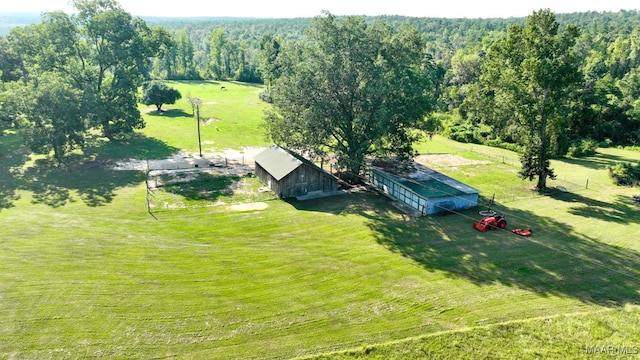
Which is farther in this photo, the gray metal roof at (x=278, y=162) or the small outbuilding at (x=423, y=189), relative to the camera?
the gray metal roof at (x=278, y=162)

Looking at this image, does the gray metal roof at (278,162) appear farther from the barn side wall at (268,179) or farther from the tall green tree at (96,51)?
the tall green tree at (96,51)

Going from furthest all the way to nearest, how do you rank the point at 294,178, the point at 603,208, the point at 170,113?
the point at 170,113, the point at 294,178, the point at 603,208

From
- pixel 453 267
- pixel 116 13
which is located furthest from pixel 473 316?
pixel 116 13

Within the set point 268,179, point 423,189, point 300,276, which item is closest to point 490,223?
point 423,189

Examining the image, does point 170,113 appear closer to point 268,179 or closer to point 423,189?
point 268,179

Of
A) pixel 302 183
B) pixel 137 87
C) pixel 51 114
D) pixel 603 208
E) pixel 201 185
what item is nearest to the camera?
A: pixel 603 208

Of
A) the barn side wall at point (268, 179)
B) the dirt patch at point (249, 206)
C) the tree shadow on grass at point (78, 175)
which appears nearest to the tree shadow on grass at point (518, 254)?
the dirt patch at point (249, 206)

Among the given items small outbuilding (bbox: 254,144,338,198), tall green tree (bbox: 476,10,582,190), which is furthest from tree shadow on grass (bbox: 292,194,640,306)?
tall green tree (bbox: 476,10,582,190)
